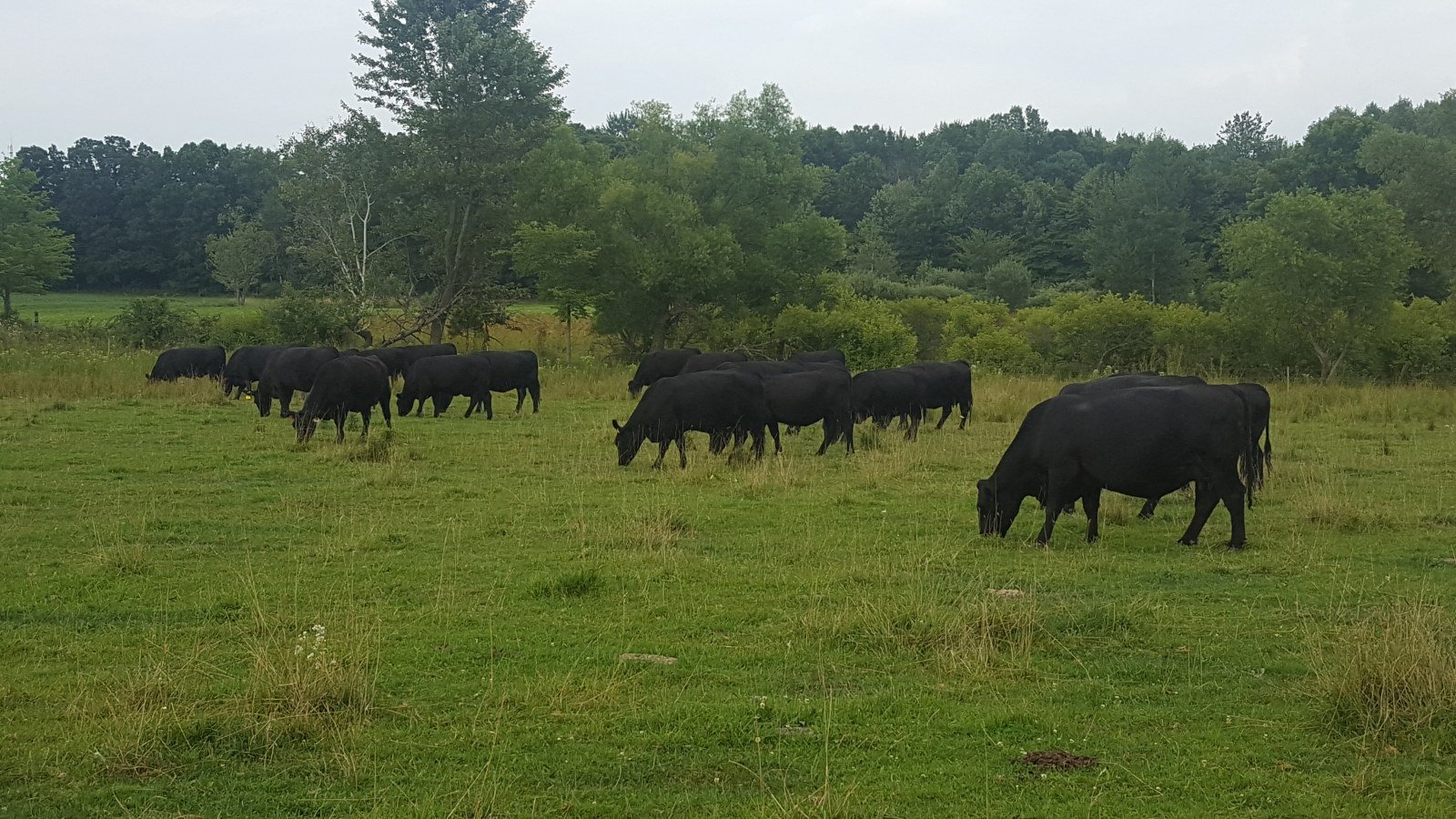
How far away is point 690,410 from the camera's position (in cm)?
1947

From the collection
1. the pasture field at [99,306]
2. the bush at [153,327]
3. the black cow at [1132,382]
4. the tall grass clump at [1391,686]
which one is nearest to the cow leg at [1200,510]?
the black cow at [1132,382]

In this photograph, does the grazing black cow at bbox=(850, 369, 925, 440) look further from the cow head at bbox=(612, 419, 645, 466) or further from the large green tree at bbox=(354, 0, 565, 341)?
the large green tree at bbox=(354, 0, 565, 341)

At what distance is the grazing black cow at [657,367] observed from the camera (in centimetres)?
3456

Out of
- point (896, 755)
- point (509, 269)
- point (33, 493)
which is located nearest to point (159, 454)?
point (33, 493)

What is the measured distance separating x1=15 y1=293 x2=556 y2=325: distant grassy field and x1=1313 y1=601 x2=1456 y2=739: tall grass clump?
56051 mm

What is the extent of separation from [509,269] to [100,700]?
163ft

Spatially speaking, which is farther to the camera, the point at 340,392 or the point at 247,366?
the point at 247,366

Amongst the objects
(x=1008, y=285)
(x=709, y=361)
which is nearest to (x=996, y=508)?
(x=709, y=361)

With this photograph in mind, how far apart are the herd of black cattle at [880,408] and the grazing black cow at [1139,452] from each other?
1cm

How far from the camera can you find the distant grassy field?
6400cm

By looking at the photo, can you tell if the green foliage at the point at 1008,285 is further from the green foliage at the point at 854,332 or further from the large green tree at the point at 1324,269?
the large green tree at the point at 1324,269

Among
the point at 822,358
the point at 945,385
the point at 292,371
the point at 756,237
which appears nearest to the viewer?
the point at 292,371

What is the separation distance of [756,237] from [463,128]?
1292cm

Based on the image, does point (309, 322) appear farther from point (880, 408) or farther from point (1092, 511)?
point (1092, 511)
